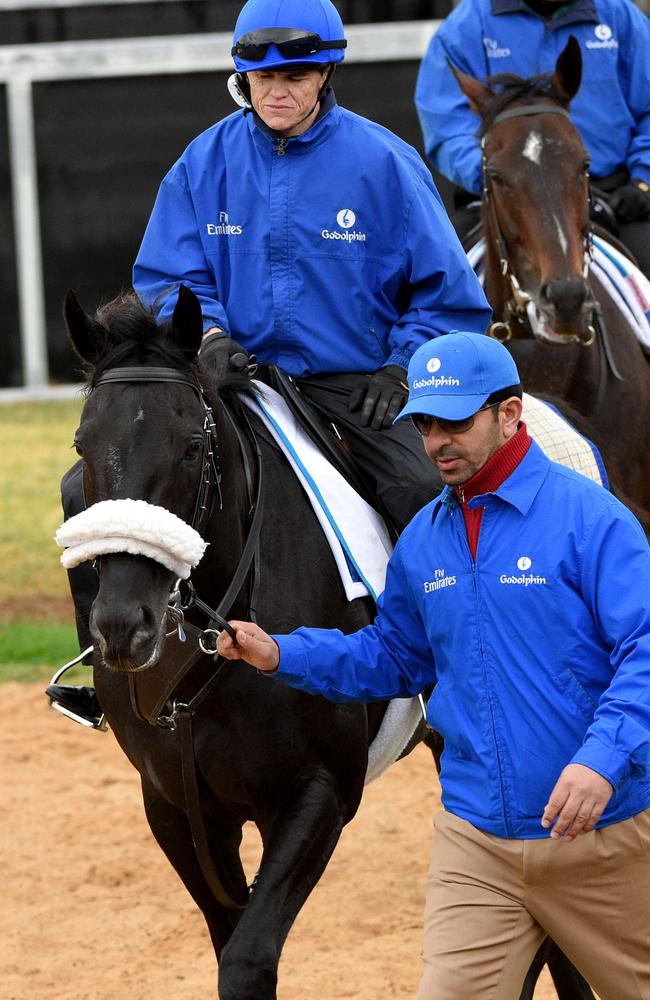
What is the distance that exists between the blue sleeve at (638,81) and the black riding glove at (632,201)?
0.04 meters

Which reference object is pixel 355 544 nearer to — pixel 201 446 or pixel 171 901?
pixel 201 446

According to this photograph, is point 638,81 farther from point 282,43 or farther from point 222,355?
point 222,355

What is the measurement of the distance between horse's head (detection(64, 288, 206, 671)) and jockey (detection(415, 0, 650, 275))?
357cm

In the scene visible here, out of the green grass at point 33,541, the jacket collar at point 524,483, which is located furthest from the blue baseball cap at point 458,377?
the green grass at point 33,541

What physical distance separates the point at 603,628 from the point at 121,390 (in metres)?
1.23

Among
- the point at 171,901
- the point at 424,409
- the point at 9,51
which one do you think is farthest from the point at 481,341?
the point at 9,51

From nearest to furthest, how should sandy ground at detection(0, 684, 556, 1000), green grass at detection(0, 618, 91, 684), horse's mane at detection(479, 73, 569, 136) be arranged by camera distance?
sandy ground at detection(0, 684, 556, 1000)
horse's mane at detection(479, 73, 569, 136)
green grass at detection(0, 618, 91, 684)

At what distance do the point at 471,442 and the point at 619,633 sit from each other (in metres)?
0.52

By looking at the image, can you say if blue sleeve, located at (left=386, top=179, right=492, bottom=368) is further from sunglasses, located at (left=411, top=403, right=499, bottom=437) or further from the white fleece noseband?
the white fleece noseband

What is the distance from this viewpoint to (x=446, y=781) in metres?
3.46

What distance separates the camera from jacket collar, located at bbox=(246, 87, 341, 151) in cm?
449

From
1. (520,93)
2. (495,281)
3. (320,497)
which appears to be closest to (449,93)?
(520,93)

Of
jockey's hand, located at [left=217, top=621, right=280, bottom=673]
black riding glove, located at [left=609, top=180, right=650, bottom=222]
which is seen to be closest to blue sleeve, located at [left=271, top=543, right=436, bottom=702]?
jockey's hand, located at [left=217, top=621, right=280, bottom=673]

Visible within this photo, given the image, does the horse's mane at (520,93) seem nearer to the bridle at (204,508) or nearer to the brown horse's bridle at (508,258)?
the brown horse's bridle at (508,258)
